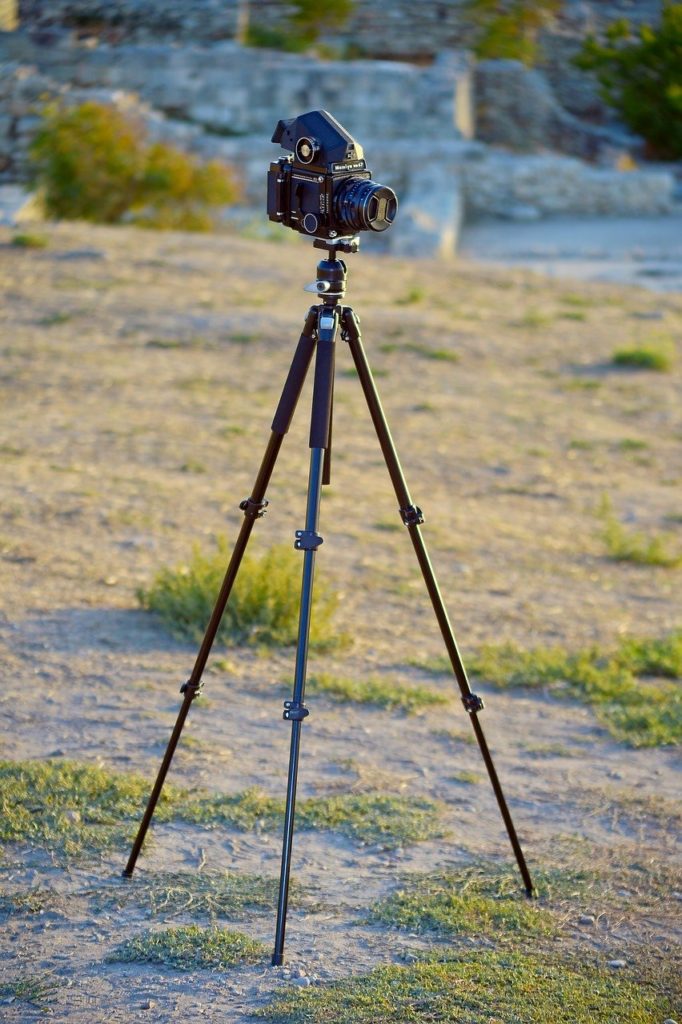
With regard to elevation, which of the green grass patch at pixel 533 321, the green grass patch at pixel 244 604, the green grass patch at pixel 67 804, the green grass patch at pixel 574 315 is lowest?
→ the green grass patch at pixel 67 804

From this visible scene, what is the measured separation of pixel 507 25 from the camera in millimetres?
23609

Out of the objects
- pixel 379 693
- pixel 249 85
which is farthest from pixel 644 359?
pixel 249 85

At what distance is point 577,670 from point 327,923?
189 cm

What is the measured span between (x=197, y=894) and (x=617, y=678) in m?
2.06

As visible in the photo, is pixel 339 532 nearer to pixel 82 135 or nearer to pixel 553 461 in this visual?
pixel 553 461

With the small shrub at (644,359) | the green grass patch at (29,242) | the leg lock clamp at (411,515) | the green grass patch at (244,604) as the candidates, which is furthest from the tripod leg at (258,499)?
the green grass patch at (29,242)

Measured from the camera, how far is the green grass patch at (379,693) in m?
4.29

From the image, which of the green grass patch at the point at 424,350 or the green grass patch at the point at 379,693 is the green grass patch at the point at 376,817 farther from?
the green grass patch at the point at 424,350

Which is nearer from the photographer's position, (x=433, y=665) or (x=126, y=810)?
(x=126, y=810)

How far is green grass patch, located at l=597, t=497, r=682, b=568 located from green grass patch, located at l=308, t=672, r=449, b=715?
1.95 meters

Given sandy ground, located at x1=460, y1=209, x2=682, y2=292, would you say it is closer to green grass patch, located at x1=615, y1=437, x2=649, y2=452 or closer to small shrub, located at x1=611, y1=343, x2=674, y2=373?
small shrub, located at x1=611, y1=343, x2=674, y2=373

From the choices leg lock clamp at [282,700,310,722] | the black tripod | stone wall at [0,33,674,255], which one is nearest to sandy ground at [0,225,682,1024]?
the black tripod

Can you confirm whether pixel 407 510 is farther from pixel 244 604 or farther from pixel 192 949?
pixel 244 604

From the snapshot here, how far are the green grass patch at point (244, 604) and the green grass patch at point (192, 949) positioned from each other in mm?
1827
